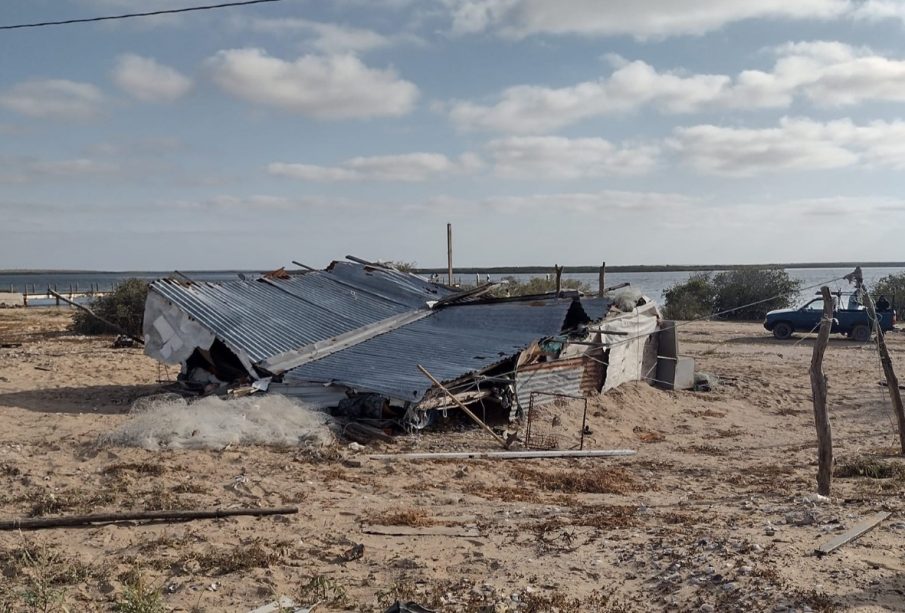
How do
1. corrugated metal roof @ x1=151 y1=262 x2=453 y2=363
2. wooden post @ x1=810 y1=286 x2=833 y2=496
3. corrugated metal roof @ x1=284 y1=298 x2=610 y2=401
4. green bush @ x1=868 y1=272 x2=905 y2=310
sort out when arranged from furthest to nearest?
green bush @ x1=868 y1=272 x2=905 y2=310 < corrugated metal roof @ x1=151 y1=262 x2=453 y2=363 < corrugated metal roof @ x1=284 y1=298 x2=610 y2=401 < wooden post @ x1=810 y1=286 x2=833 y2=496

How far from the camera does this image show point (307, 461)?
972 cm

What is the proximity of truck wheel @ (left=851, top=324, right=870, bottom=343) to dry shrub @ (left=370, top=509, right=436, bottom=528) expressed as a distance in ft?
76.7

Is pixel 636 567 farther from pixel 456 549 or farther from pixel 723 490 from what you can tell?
pixel 723 490

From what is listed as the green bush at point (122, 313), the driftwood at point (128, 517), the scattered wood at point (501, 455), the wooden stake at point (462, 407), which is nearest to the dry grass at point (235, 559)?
the driftwood at point (128, 517)

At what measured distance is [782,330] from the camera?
1073 inches

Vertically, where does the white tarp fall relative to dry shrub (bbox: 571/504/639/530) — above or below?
above

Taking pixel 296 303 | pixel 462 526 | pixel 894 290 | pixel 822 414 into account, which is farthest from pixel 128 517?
pixel 894 290

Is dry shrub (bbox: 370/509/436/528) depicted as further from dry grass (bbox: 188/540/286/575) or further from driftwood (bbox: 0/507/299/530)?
dry grass (bbox: 188/540/286/575)

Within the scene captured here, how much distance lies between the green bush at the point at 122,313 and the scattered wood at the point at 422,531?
22178 mm

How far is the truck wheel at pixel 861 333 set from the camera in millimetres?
25984

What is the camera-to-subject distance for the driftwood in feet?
22.0

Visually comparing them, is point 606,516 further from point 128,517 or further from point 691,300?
point 691,300

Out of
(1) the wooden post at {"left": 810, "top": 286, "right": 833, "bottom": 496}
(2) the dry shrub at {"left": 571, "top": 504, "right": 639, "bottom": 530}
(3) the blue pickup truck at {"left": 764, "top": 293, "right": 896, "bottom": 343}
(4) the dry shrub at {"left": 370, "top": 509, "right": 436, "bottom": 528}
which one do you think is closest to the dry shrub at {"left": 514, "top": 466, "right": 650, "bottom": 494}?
(2) the dry shrub at {"left": 571, "top": 504, "right": 639, "bottom": 530}

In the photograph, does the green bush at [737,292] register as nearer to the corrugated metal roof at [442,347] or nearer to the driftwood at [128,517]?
the corrugated metal roof at [442,347]
